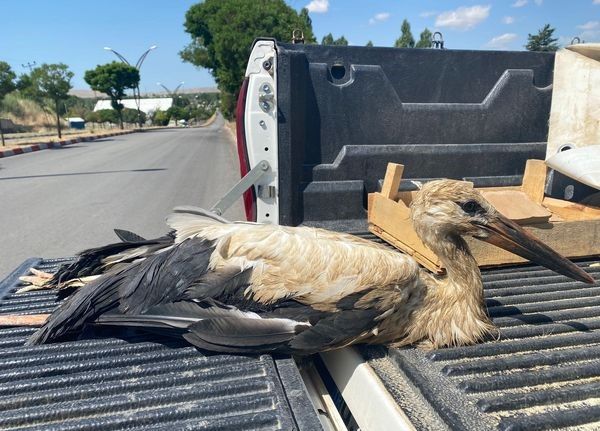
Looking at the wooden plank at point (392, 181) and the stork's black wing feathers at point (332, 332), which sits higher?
the wooden plank at point (392, 181)

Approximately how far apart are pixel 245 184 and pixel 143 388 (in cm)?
179

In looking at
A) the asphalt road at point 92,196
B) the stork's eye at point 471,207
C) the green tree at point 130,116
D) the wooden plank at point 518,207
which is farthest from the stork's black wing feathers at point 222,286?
the green tree at point 130,116

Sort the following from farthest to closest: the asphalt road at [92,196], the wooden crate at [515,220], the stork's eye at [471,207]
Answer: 1. the asphalt road at [92,196]
2. the wooden crate at [515,220]
3. the stork's eye at [471,207]

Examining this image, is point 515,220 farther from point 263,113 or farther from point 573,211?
point 263,113

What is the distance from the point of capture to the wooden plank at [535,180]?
11.1 ft

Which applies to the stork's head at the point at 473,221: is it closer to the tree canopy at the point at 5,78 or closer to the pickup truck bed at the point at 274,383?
the pickup truck bed at the point at 274,383

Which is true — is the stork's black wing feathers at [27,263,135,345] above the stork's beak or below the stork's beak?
below

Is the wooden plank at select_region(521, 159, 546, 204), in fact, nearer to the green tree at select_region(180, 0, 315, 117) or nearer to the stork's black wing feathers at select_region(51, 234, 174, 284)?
the stork's black wing feathers at select_region(51, 234, 174, 284)

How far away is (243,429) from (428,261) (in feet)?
5.39

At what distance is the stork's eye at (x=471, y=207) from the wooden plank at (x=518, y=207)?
2.11 ft

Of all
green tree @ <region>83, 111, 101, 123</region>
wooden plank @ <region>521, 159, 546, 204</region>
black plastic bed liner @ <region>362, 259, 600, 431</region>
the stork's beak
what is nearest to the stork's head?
the stork's beak

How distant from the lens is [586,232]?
303 cm

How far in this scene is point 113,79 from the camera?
1690 inches

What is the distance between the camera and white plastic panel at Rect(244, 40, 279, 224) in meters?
3.31
